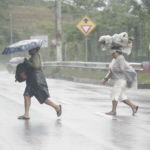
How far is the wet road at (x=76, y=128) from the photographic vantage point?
711cm

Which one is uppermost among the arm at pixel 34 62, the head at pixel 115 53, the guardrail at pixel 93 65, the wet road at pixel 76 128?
the head at pixel 115 53

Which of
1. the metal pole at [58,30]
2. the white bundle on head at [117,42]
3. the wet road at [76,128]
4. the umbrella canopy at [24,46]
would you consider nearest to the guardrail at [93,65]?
the metal pole at [58,30]

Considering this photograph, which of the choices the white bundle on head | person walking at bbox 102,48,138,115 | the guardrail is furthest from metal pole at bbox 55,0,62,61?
person walking at bbox 102,48,138,115

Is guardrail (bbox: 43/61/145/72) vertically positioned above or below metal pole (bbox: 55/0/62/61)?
below

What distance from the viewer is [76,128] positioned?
862 cm

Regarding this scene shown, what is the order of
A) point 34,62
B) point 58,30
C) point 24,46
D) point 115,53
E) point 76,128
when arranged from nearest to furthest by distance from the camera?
point 76,128, point 24,46, point 34,62, point 115,53, point 58,30

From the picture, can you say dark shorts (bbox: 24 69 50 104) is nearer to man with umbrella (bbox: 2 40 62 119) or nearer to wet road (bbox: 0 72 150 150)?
man with umbrella (bbox: 2 40 62 119)

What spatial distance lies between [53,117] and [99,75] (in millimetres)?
12848

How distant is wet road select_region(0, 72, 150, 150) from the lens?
7109mm

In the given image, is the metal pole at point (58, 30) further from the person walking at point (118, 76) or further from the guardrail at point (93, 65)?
the person walking at point (118, 76)

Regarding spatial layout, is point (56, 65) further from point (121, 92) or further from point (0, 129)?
point (0, 129)

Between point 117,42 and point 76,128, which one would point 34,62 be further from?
point 117,42

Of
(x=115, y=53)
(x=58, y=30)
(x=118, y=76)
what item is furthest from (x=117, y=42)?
(x=58, y=30)

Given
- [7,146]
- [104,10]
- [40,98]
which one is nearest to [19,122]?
[40,98]
